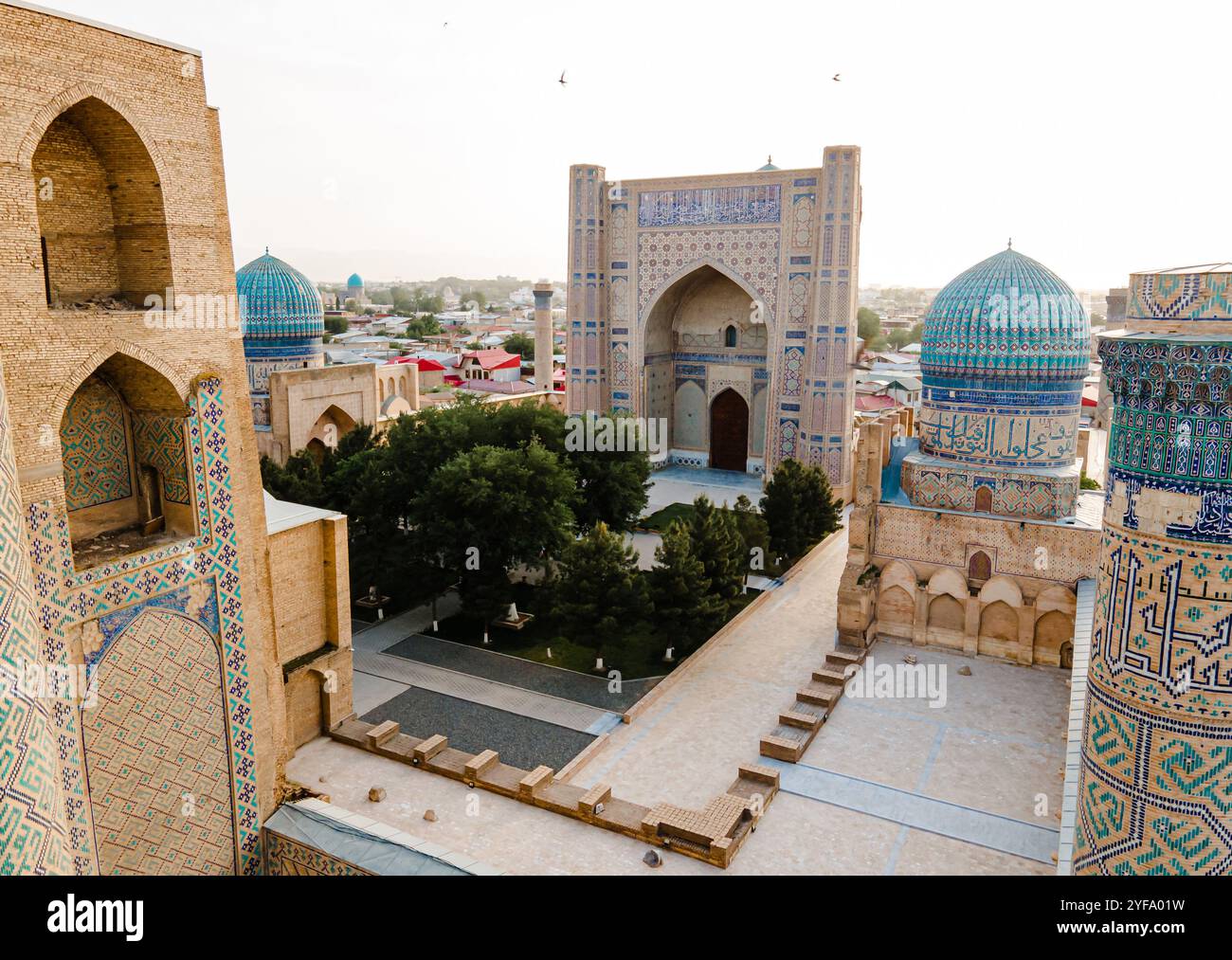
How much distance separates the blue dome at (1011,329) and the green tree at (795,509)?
10.2 ft

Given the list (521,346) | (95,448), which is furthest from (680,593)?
(521,346)

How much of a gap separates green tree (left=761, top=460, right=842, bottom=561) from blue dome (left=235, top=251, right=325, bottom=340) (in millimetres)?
9534

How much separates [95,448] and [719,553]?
668 centimetres

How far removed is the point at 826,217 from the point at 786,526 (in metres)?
6.36

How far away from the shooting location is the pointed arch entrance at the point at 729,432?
19016mm

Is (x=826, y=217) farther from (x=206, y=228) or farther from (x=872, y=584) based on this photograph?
(x=206, y=228)

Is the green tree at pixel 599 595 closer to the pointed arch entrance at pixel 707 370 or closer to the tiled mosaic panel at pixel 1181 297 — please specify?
the tiled mosaic panel at pixel 1181 297

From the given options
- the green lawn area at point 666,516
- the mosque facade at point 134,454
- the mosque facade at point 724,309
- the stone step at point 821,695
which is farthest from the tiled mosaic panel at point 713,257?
the mosque facade at point 134,454

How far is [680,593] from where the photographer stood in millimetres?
9703

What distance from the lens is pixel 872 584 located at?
34.0 feet

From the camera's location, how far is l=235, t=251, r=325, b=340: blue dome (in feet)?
54.4

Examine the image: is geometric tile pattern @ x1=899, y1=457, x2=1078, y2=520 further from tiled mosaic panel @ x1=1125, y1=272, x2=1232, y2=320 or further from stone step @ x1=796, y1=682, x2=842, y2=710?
tiled mosaic panel @ x1=1125, y1=272, x2=1232, y2=320

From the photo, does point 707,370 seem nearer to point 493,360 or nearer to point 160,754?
point 160,754
